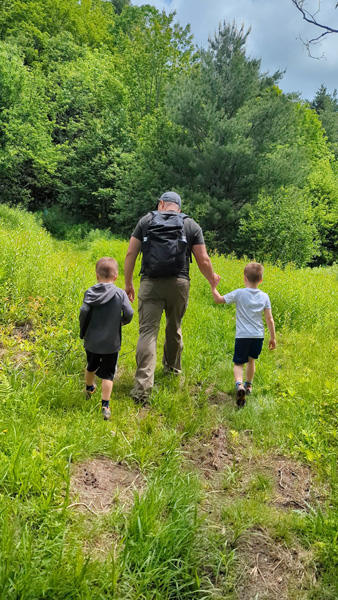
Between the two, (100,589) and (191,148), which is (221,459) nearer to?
(100,589)

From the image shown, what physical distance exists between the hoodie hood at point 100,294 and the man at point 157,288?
466 mm

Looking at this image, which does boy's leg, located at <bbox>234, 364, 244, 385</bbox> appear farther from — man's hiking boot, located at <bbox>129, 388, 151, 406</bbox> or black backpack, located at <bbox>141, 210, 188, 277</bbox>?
black backpack, located at <bbox>141, 210, 188, 277</bbox>

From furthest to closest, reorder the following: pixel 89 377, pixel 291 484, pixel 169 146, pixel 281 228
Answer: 1. pixel 169 146
2. pixel 281 228
3. pixel 89 377
4. pixel 291 484

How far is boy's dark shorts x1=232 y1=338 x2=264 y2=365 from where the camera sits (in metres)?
3.97

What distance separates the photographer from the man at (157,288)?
3561 millimetres

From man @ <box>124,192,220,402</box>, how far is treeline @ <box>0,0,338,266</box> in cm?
1400

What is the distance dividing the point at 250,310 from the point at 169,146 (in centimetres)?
1752

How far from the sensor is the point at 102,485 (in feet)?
7.79

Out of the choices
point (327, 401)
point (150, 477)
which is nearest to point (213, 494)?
point (150, 477)

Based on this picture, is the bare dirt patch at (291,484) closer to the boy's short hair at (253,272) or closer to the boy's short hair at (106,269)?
the boy's short hair at (253,272)

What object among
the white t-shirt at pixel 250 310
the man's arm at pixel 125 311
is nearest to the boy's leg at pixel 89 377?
the man's arm at pixel 125 311

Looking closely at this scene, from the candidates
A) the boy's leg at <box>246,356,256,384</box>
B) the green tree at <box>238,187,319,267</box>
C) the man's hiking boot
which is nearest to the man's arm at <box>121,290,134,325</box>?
the man's hiking boot

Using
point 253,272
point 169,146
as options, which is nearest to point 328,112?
point 169,146

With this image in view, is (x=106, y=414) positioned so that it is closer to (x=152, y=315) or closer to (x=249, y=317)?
(x=152, y=315)
